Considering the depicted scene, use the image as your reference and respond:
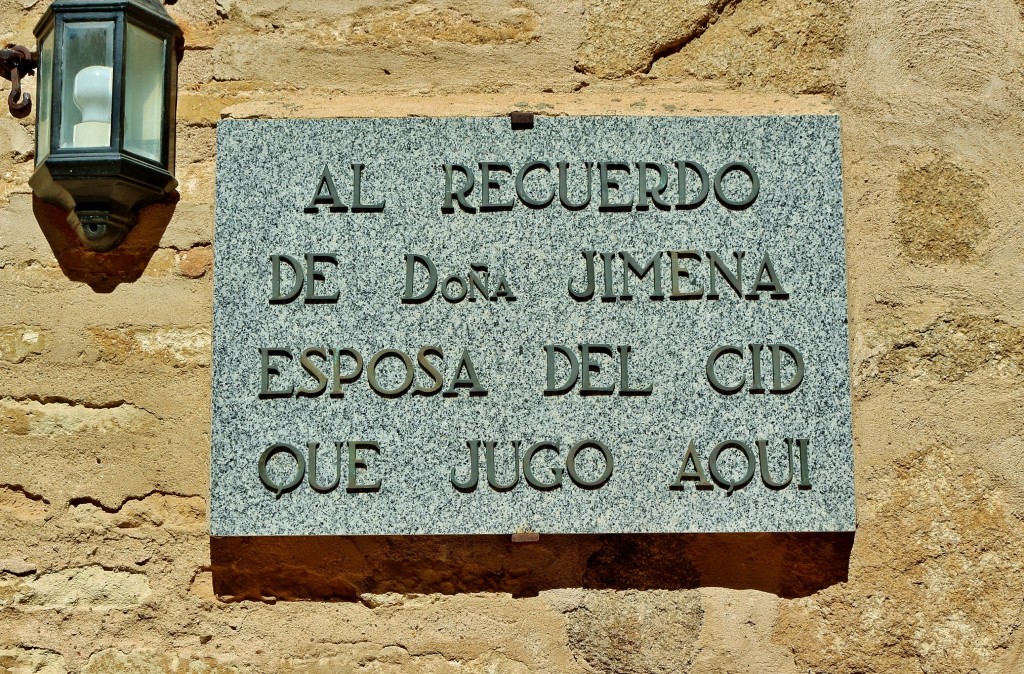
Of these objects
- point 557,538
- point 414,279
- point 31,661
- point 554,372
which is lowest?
point 31,661

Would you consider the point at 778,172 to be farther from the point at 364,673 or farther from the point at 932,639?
the point at 364,673

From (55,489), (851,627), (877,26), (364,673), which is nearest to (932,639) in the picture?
(851,627)

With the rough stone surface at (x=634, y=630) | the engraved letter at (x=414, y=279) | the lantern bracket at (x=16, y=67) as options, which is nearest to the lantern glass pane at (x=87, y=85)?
the lantern bracket at (x=16, y=67)

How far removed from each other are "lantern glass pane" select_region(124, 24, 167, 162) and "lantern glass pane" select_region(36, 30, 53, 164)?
0.59 feet

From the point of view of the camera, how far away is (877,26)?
7.52 ft

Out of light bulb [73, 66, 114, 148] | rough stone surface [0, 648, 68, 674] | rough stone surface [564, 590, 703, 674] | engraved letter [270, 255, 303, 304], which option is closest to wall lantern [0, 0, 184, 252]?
light bulb [73, 66, 114, 148]

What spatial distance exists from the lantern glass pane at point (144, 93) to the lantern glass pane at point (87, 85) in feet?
0.14

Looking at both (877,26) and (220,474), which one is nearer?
(220,474)

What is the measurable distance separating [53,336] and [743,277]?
159 cm

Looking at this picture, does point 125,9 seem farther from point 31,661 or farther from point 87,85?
point 31,661

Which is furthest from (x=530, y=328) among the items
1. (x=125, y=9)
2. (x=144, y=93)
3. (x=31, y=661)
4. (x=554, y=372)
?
(x=31, y=661)

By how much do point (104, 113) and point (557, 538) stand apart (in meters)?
1.38

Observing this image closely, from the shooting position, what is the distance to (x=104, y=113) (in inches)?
83.6

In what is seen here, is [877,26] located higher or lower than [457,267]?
higher
